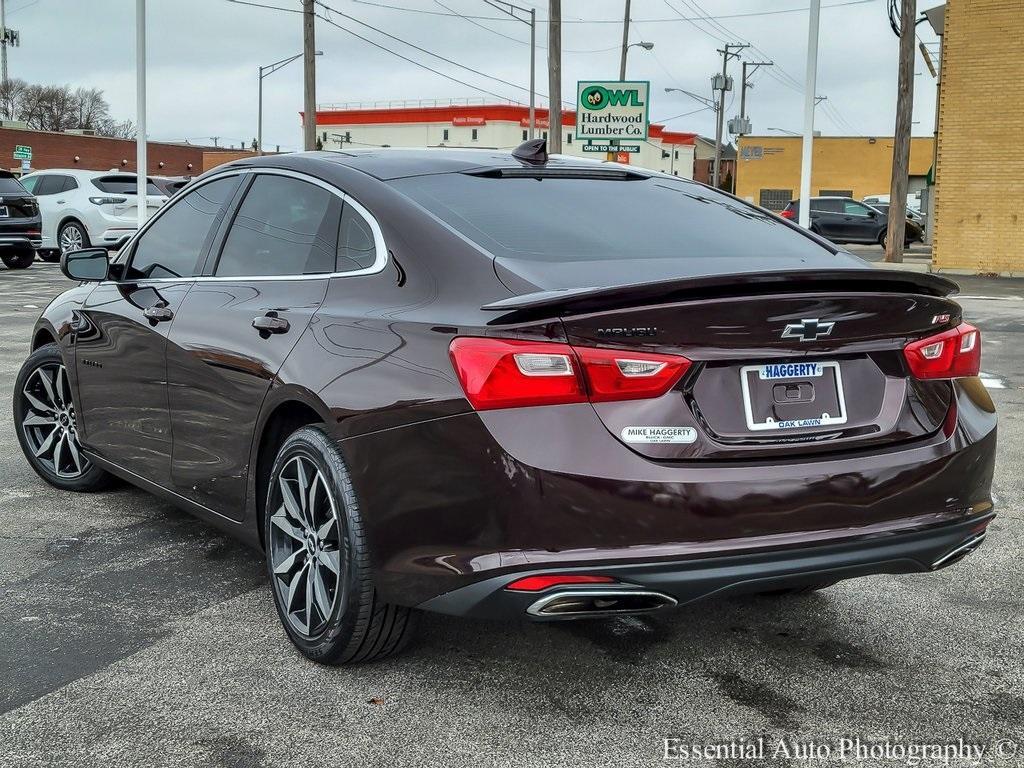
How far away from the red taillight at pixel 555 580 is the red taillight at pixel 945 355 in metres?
1.09

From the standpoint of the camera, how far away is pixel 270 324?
12.1ft

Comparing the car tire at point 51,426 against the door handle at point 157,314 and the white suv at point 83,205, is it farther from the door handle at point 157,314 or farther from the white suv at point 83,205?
the white suv at point 83,205

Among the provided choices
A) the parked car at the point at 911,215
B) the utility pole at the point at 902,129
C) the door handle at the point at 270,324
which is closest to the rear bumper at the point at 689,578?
the door handle at the point at 270,324

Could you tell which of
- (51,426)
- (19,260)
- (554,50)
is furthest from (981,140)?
(51,426)

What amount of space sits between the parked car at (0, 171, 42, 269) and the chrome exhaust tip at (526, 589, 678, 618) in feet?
64.8

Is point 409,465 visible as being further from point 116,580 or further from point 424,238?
point 116,580

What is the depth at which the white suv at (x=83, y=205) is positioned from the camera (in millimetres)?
22312

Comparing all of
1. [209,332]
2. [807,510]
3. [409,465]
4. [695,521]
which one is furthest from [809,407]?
[209,332]

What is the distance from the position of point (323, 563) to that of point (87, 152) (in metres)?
67.0

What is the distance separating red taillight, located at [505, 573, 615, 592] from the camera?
110 inches

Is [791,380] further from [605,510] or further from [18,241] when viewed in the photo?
[18,241]

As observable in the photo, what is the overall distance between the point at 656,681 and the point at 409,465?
1.01 m

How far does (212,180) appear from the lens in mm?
4617

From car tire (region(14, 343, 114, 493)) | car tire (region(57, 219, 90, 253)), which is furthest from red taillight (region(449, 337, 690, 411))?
car tire (region(57, 219, 90, 253))
